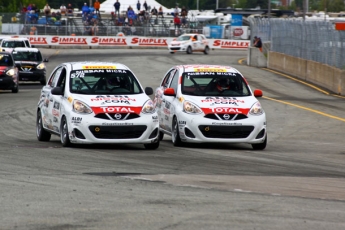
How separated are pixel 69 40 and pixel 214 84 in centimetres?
5323

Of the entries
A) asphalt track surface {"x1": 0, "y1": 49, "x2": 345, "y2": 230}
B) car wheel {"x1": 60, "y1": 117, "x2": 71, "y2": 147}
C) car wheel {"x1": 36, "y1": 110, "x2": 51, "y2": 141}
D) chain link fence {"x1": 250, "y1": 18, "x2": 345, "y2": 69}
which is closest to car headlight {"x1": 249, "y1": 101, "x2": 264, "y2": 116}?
asphalt track surface {"x1": 0, "y1": 49, "x2": 345, "y2": 230}

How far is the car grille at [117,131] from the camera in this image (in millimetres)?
14180

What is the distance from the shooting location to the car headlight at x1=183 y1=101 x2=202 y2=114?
15342 millimetres

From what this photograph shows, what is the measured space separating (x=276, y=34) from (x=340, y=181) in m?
34.6

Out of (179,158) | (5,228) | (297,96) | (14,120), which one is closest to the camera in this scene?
(5,228)

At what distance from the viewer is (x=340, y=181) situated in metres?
11.3

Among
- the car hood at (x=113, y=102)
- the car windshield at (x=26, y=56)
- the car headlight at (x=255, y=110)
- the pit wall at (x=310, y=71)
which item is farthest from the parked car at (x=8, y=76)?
the car headlight at (x=255, y=110)

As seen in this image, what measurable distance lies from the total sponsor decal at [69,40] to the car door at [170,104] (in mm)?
52295

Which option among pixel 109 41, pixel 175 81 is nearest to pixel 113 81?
pixel 175 81

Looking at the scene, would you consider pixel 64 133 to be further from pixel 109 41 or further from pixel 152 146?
pixel 109 41

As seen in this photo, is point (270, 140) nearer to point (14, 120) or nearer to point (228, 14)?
point (14, 120)

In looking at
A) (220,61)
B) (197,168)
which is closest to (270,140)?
(197,168)

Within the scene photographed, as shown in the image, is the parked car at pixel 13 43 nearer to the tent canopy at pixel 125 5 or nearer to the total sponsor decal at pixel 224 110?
the total sponsor decal at pixel 224 110

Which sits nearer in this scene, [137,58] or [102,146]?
[102,146]
